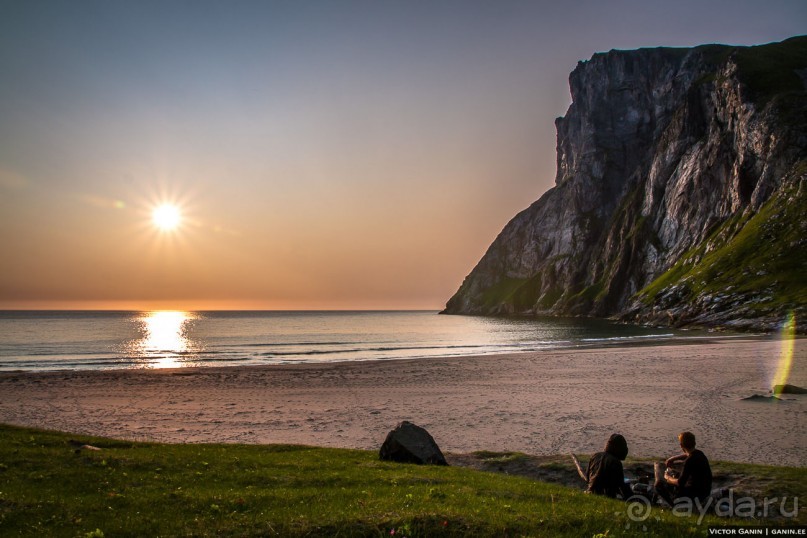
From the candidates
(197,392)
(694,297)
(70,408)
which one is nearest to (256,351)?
(197,392)

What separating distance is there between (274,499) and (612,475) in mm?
10168

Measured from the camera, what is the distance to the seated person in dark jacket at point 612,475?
14.1 meters

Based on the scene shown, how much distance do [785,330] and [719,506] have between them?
93473mm

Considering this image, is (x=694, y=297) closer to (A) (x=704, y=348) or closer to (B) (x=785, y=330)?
(B) (x=785, y=330)

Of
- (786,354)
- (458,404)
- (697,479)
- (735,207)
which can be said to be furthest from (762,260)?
(697,479)

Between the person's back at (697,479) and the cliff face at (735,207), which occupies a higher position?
the cliff face at (735,207)

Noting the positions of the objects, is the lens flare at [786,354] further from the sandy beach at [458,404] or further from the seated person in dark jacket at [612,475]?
the seated person in dark jacket at [612,475]

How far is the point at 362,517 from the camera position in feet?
36.2

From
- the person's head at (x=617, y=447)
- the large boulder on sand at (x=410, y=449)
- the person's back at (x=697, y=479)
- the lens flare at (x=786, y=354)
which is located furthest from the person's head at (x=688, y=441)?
the lens flare at (x=786, y=354)

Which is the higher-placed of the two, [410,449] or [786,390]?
[410,449]

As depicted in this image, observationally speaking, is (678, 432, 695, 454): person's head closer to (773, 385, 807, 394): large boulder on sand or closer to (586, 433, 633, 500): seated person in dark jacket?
(586, 433, 633, 500): seated person in dark jacket

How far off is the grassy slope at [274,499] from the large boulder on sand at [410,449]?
4.50 ft

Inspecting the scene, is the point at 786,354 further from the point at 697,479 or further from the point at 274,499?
the point at 274,499

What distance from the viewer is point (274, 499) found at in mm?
12648
